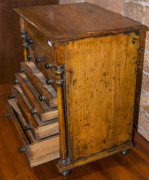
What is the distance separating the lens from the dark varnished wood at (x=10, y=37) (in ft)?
8.37

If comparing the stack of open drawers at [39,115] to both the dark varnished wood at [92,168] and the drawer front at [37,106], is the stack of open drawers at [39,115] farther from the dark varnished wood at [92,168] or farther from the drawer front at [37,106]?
the dark varnished wood at [92,168]

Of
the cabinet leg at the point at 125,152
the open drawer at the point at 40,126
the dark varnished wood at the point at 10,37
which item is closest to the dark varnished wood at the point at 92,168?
the cabinet leg at the point at 125,152

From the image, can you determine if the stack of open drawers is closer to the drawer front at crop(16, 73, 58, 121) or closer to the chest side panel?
the drawer front at crop(16, 73, 58, 121)

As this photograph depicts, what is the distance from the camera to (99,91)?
155 centimetres

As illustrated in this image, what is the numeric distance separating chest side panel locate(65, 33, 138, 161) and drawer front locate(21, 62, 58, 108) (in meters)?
0.12

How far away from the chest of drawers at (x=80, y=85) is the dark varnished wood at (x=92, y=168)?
8 centimetres

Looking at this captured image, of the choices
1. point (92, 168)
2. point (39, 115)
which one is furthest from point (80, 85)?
point (92, 168)

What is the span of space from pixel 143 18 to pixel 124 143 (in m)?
0.80

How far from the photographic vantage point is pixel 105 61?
1.49 metres

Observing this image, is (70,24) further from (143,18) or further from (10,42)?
(10,42)

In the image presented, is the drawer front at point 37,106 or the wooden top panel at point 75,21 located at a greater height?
the wooden top panel at point 75,21

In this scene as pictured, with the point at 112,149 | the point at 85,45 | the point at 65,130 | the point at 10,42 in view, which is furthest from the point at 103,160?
the point at 10,42

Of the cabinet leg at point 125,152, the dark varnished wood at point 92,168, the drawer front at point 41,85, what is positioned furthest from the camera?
the cabinet leg at point 125,152

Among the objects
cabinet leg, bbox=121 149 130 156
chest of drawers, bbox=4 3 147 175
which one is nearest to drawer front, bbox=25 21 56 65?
chest of drawers, bbox=4 3 147 175
